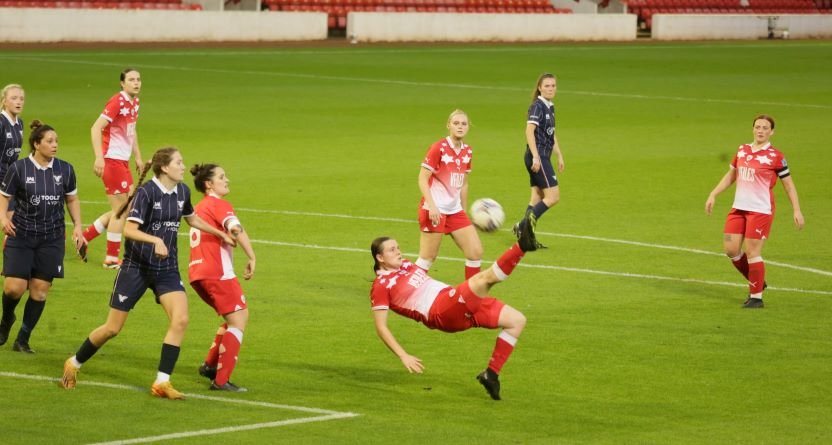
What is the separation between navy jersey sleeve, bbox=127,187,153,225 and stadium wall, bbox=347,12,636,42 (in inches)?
1800

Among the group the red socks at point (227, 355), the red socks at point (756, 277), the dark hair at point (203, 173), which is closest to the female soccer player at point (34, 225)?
the dark hair at point (203, 173)

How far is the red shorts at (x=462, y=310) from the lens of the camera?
442 inches

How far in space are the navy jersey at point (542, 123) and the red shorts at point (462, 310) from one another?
26.2 feet

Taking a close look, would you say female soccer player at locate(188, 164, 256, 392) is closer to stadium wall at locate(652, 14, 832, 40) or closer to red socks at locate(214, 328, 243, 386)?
red socks at locate(214, 328, 243, 386)

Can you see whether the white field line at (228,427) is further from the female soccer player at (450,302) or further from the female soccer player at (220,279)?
the female soccer player at (450,302)

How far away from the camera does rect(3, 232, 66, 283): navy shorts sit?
1259 centimetres

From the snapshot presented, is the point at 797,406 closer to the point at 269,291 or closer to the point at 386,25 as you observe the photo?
the point at 269,291

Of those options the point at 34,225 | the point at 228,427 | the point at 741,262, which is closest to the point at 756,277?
the point at 741,262

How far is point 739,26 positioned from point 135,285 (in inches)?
2318

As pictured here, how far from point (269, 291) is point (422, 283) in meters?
4.38

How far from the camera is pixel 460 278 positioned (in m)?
16.6

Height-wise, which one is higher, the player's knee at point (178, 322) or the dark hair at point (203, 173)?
the dark hair at point (203, 173)

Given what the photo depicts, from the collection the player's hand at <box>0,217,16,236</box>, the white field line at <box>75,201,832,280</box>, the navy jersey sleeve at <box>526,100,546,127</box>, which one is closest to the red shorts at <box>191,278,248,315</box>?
the player's hand at <box>0,217,16,236</box>

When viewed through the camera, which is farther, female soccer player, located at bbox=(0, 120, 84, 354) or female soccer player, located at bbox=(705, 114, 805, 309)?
female soccer player, located at bbox=(705, 114, 805, 309)
